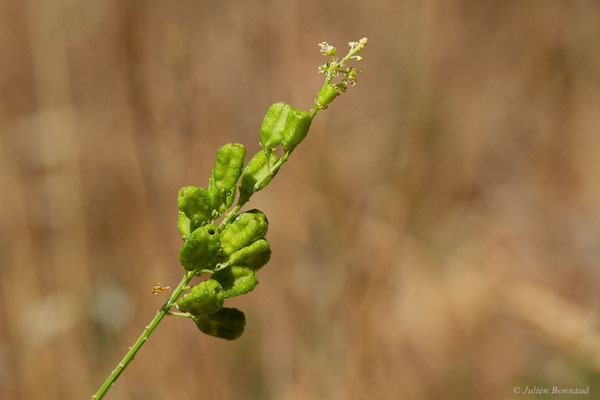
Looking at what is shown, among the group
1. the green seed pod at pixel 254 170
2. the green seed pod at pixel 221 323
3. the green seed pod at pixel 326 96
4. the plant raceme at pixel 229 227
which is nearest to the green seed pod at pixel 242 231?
the plant raceme at pixel 229 227

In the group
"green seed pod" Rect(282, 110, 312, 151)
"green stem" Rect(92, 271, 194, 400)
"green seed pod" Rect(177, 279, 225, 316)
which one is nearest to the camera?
"green stem" Rect(92, 271, 194, 400)

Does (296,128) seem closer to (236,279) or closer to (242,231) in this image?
(242,231)

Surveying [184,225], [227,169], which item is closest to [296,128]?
[227,169]

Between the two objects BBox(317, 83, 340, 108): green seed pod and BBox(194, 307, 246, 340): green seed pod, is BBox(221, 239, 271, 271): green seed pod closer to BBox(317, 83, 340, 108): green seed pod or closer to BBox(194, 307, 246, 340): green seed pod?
BBox(194, 307, 246, 340): green seed pod

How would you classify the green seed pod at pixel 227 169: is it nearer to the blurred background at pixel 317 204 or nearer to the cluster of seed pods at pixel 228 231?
the cluster of seed pods at pixel 228 231

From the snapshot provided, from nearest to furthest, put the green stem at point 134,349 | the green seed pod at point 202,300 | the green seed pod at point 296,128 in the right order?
the green stem at point 134,349, the green seed pod at point 202,300, the green seed pod at point 296,128

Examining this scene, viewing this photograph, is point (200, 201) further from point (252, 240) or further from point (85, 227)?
point (85, 227)

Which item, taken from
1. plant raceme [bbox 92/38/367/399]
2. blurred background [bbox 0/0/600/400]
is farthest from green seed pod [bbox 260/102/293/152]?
blurred background [bbox 0/0/600/400]
